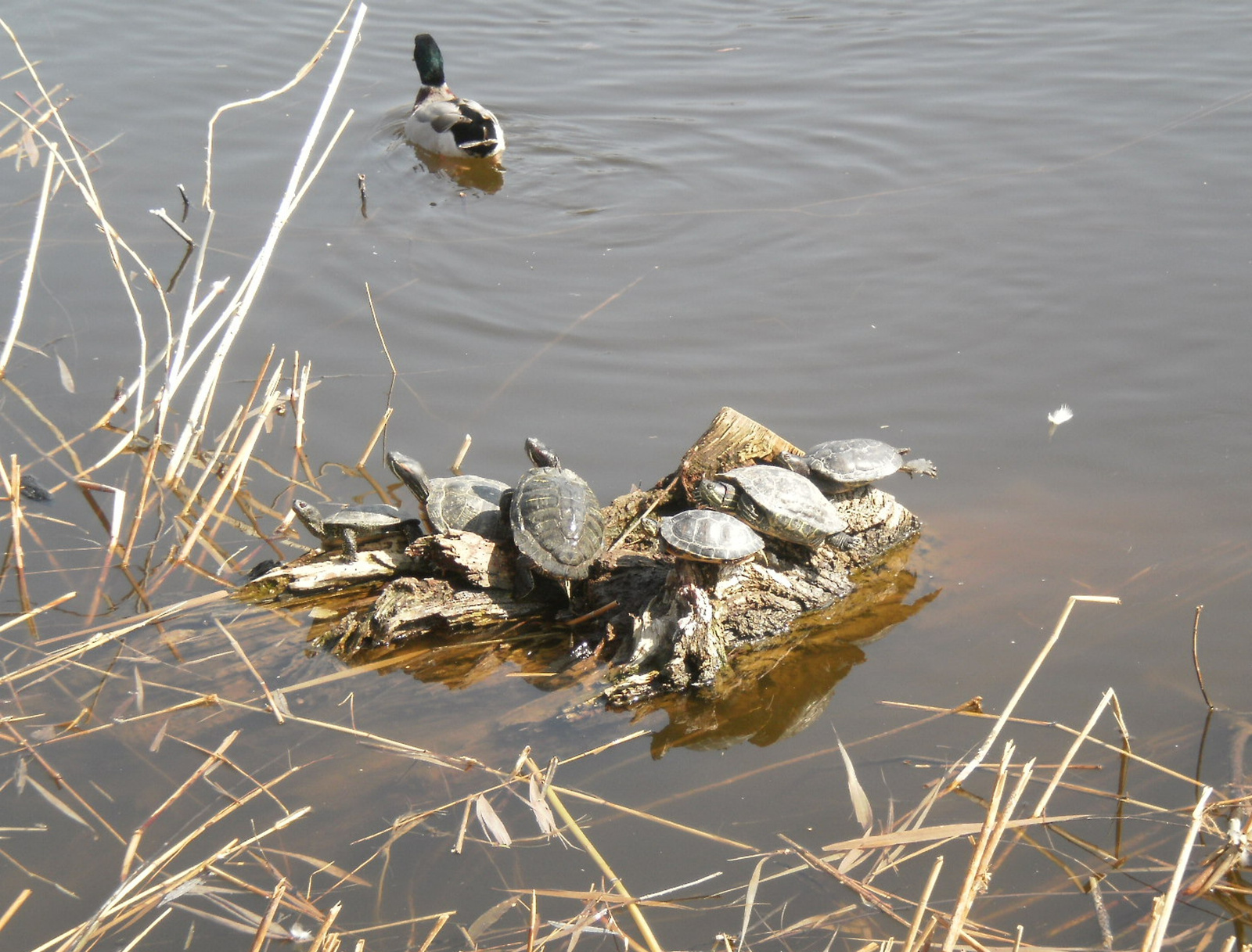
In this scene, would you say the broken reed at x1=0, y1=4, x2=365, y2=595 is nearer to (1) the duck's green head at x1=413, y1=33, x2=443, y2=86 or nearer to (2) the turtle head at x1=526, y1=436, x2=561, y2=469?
(2) the turtle head at x1=526, y1=436, x2=561, y2=469

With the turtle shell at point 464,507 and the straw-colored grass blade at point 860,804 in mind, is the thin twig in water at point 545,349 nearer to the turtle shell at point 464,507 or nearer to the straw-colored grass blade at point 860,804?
the turtle shell at point 464,507

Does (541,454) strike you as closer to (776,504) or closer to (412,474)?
(412,474)

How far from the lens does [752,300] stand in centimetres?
699

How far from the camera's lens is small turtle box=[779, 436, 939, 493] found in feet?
14.9

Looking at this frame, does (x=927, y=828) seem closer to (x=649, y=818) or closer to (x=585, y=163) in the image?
(x=649, y=818)

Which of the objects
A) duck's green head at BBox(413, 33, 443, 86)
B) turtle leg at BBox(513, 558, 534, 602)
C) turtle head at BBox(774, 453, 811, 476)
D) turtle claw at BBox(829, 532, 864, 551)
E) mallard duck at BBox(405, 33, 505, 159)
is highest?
duck's green head at BBox(413, 33, 443, 86)

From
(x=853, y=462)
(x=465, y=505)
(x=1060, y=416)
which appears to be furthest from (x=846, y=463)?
(x=1060, y=416)

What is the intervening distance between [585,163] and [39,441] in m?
5.47

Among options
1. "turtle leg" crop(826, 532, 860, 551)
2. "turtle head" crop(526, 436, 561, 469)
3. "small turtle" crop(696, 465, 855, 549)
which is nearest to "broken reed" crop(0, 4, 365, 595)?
"turtle head" crop(526, 436, 561, 469)

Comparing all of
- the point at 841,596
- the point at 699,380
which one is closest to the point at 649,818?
the point at 841,596

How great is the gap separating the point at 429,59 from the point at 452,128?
6.39ft

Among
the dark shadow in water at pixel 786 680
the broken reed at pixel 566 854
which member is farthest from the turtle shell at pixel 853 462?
the broken reed at pixel 566 854

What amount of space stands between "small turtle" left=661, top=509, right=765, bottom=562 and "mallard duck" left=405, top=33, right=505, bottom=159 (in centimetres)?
645

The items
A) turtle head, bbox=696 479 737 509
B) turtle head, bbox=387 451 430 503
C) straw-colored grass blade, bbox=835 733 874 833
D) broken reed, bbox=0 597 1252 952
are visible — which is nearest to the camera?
broken reed, bbox=0 597 1252 952
